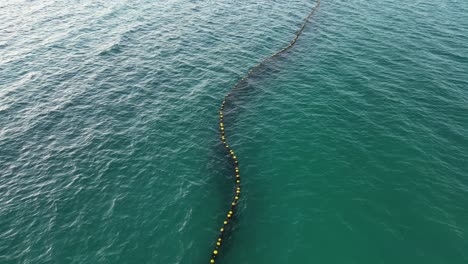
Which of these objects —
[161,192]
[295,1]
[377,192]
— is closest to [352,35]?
[295,1]

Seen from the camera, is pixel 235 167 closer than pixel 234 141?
Yes

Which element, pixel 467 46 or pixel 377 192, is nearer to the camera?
pixel 377 192

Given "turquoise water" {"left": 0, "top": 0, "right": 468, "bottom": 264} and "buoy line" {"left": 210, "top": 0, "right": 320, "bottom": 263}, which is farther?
"turquoise water" {"left": 0, "top": 0, "right": 468, "bottom": 264}

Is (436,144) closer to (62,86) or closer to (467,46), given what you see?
(467,46)

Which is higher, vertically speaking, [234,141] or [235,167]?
[234,141]

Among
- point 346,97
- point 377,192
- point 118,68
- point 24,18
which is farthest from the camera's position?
point 24,18

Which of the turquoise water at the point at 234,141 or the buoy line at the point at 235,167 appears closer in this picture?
the buoy line at the point at 235,167

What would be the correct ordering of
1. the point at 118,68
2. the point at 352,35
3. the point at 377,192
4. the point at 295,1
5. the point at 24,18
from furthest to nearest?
the point at 295,1
the point at 24,18
the point at 352,35
the point at 118,68
the point at 377,192

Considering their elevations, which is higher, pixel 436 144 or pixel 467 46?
pixel 467 46
